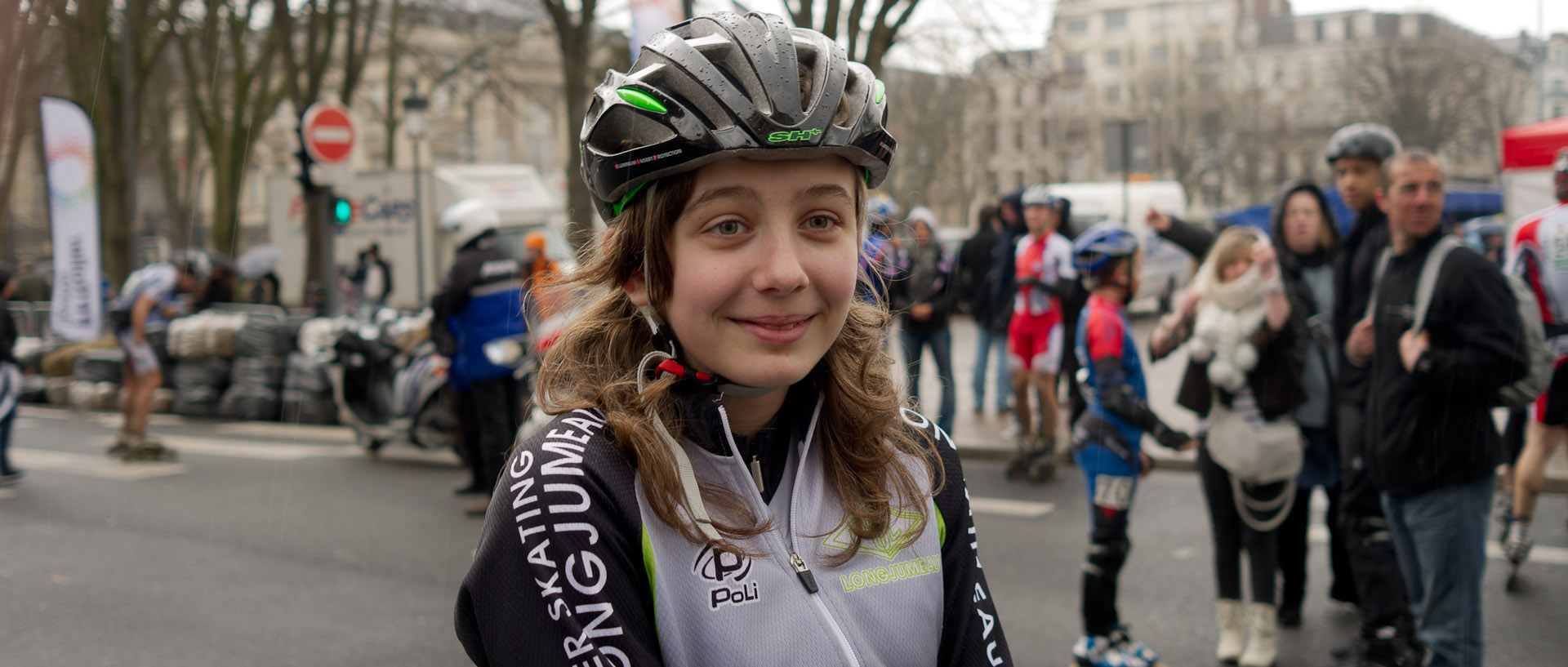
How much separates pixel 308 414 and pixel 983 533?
752 cm

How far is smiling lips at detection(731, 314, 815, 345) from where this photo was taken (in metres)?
1.52

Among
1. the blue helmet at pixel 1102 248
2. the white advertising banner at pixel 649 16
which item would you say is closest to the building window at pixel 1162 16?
the white advertising banner at pixel 649 16

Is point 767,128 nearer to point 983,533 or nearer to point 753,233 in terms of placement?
point 753,233

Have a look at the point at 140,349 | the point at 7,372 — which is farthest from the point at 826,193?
the point at 140,349

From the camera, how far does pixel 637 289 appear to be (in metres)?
1.62

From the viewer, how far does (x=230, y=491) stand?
8.40m

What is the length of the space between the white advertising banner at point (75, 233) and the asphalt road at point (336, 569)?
1245 mm

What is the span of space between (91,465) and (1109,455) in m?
8.46

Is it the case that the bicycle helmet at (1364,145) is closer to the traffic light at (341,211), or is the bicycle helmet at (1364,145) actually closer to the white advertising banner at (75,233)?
the white advertising banner at (75,233)

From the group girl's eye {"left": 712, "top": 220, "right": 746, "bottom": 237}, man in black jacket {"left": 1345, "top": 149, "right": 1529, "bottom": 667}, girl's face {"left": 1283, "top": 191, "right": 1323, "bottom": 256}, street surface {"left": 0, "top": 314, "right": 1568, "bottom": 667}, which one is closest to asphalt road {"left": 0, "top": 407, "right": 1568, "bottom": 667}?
street surface {"left": 0, "top": 314, "right": 1568, "bottom": 667}

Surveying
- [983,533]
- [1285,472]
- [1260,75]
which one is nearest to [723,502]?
[1285,472]

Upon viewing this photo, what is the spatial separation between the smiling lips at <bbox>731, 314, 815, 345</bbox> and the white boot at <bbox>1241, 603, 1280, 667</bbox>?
3.71m

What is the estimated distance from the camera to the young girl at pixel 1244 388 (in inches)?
178

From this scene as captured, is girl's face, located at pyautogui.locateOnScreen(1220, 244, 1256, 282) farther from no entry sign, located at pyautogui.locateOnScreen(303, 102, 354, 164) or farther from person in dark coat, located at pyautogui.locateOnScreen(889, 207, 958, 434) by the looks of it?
no entry sign, located at pyautogui.locateOnScreen(303, 102, 354, 164)
